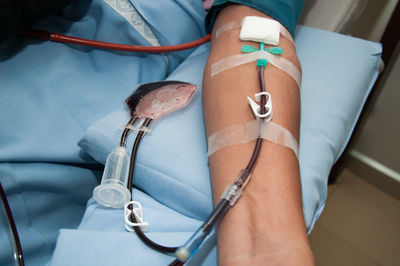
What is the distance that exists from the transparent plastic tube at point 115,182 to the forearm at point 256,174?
18 centimetres

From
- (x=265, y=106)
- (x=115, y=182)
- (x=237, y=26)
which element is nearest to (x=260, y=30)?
(x=237, y=26)

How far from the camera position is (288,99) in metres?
0.65

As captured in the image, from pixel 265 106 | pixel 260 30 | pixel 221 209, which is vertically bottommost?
pixel 221 209

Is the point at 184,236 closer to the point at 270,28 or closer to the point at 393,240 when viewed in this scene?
the point at 270,28

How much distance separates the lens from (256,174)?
54 cm

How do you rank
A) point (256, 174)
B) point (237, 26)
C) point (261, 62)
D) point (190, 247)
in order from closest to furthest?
point (190, 247) < point (256, 174) < point (261, 62) < point (237, 26)

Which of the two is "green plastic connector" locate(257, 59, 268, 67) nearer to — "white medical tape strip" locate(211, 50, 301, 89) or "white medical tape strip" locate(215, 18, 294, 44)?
"white medical tape strip" locate(211, 50, 301, 89)

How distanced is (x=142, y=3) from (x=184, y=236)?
0.64 meters

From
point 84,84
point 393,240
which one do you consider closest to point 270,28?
point 84,84

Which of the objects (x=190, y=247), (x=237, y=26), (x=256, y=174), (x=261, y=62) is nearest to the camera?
(x=190, y=247)

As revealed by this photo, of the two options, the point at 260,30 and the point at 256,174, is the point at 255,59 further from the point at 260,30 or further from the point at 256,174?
the point at 256,174

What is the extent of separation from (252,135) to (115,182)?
28cm

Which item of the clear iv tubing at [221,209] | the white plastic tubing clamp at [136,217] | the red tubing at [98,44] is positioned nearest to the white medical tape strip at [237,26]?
the red tubing at [98,44]

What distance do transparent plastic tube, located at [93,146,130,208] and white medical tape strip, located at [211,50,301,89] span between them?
291 millimetres
